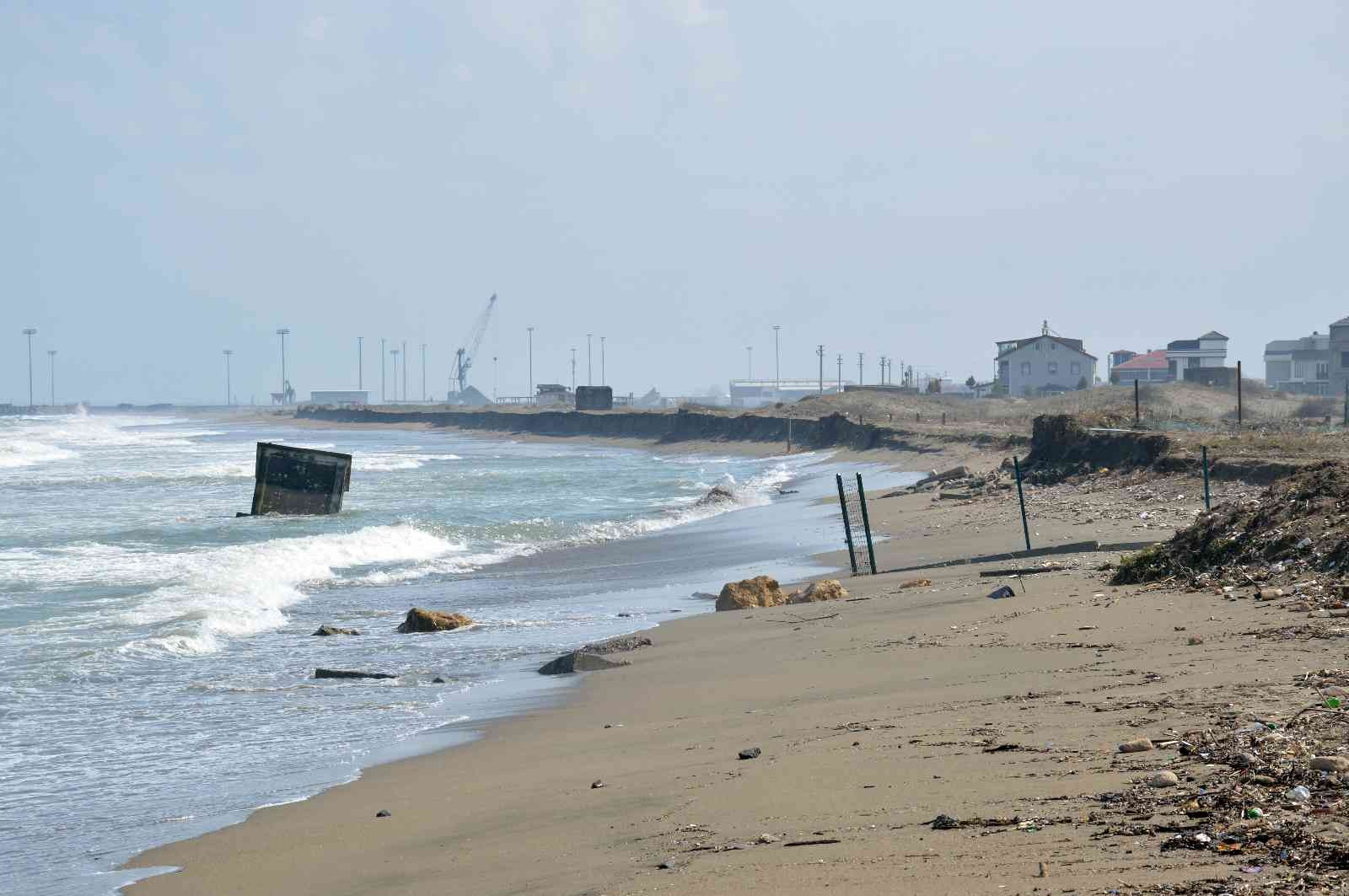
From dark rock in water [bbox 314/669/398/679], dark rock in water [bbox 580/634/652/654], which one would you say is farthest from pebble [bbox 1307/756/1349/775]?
dark rock in water [bbox 314/669/398/679]

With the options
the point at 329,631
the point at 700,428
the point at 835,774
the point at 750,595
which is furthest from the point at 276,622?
the point at 700,428

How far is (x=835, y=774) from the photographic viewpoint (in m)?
6.61

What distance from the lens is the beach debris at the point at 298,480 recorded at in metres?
36.9

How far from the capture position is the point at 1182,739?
5965 millimetres

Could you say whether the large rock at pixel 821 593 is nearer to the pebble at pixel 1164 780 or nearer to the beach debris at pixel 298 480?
the pebble at pixel 1164 780

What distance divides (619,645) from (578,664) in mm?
964

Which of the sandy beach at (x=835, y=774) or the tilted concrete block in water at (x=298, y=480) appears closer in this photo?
the sandy beach at (x=835, y=774)

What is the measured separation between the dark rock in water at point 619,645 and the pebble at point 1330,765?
8519 mm

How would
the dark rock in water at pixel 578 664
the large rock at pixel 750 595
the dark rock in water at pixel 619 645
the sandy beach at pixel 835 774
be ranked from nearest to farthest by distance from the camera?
1. the sandy beach at pixel 835 774
2. the dark rock in water at pixel 578 664
3. the dark rock in water at pixel 619 645
4. the large rock at pixel 750 595

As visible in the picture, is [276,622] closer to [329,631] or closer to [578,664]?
[329,631]

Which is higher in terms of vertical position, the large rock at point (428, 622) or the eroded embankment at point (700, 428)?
the eroded embankment at point (700, 428)

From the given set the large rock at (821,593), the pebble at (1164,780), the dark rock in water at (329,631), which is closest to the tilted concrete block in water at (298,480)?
the dark rock in water at (329,631)

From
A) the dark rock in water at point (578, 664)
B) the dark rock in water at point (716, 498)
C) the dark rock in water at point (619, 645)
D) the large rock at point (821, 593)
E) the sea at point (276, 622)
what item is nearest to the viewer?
the sea at point (276, 622)

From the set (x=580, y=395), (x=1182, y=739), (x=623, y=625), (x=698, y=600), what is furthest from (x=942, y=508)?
(x=580, y=395)
